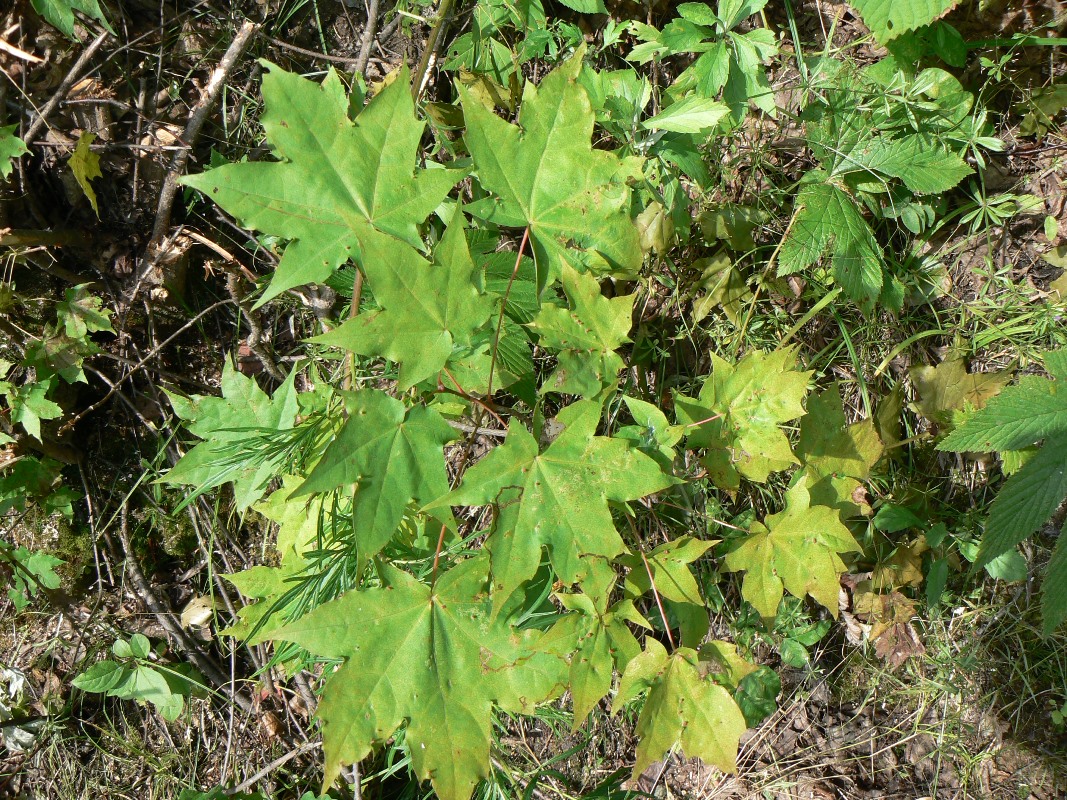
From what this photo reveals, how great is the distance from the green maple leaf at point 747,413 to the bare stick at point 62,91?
2.13 meters

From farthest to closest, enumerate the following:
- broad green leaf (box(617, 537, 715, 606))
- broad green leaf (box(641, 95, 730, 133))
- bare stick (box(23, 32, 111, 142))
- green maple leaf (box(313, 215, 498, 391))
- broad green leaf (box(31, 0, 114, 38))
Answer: bare stick (box(23, 32, 111, 142)), broad green leaf (box(31, 0, 114, 38)), broad green leaf (box(641, 95, 730, 133)), broad green leaf (box(617, 537, 715, 606)), green maple leaf (box(313, 215, 498, 391))

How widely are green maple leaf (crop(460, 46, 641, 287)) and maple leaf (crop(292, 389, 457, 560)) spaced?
0.41 metres

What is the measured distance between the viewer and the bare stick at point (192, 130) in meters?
2.22

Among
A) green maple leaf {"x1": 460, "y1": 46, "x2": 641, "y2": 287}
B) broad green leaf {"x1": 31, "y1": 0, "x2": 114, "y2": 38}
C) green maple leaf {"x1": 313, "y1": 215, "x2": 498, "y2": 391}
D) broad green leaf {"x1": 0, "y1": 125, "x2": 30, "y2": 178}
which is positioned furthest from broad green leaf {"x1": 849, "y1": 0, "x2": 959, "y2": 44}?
broad green leaf {"x1": 0, "y1": 125, "x2": 30, "y2": 178}

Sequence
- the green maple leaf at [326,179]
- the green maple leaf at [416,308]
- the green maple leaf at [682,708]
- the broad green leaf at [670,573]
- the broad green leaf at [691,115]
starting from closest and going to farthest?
the green maple leaf at [416,308]
the green maple leaf at [326,179]
the green maple leaf at [682,708]
the broad green leaf at [670,573]
the broad green leaf at [691,115]

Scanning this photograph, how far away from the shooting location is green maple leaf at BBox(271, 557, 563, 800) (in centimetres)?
136

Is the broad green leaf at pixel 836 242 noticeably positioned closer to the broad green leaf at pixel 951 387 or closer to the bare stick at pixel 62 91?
the broad green leaf at pixel 951 387

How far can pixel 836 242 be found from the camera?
1948 millimetres

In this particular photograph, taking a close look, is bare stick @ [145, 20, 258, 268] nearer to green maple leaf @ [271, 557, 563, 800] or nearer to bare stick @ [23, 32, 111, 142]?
bare stick @ [23, 32, 111, 142]

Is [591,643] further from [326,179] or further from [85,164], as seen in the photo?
[85,164]

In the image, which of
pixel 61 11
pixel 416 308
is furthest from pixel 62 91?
pixel 416 308

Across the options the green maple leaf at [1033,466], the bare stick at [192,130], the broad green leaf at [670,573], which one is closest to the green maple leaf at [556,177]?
the broad green leaf at [670,573]

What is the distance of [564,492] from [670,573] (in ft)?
1.41

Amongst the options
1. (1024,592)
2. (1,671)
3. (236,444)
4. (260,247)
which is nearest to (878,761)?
(1024,592)
